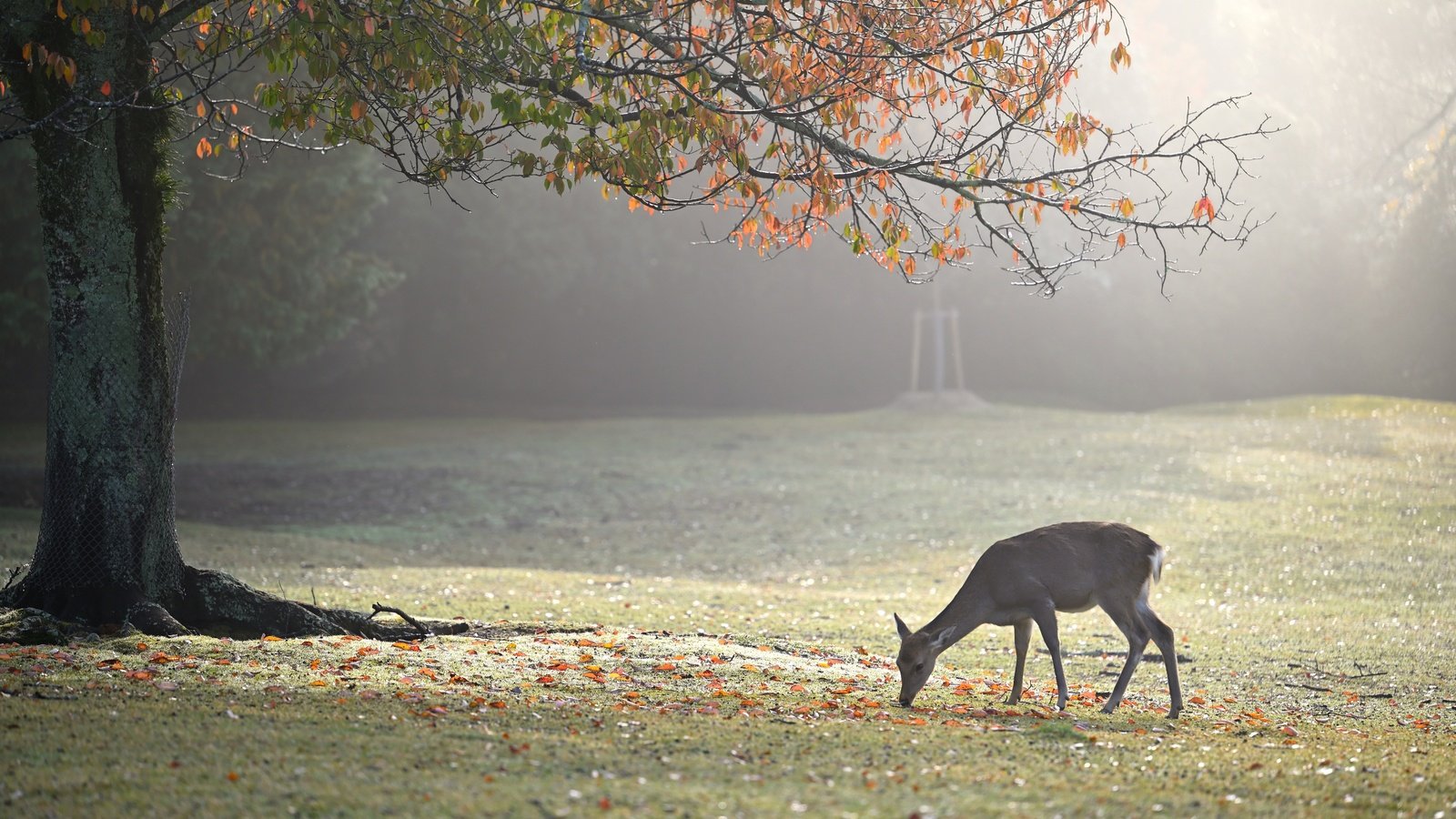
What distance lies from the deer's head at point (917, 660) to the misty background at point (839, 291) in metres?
19.9

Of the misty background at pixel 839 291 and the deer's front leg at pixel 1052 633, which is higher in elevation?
the misty background at pixel 839 291

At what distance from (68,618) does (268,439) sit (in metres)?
19.9

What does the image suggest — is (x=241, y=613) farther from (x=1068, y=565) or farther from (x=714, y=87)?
(x=1068, y=565)

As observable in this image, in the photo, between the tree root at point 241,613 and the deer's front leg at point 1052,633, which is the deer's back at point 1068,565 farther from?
the tree root at point 241,613

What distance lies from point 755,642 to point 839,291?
115 feet

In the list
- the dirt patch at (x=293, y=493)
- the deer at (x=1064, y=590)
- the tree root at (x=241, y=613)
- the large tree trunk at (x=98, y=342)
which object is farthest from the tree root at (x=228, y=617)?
the dirt patch at (x=293, y=493)

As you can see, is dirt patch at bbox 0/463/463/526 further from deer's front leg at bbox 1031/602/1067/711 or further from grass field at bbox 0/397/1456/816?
deer's front leg at bbox 1031/602/1067/711

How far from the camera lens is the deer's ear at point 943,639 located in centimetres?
754

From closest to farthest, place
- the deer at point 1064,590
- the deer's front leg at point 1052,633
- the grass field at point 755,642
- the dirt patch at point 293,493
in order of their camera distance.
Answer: the grass field at point 755,642 < the deer's front leg at point 1052,633 < the deer at point 1064,590 < the dirt patch at point 293,493

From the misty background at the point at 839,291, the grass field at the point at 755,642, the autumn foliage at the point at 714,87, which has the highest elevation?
the misty background at the point at 839,291

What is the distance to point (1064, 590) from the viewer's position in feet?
25.2

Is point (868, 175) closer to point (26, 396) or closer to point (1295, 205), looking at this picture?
point (26, 396)

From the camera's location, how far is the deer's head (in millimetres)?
7504

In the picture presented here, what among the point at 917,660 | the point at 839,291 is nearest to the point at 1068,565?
the point at 917,660
